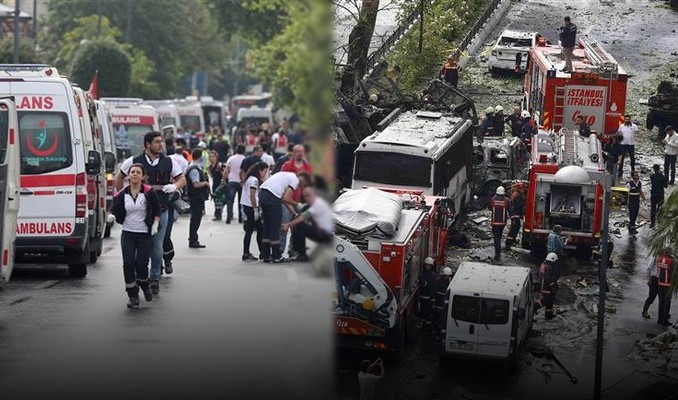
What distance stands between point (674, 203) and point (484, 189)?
32.8 ft

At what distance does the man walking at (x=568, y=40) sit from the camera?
65.2 ft

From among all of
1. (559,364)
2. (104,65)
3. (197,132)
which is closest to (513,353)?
(559,364)

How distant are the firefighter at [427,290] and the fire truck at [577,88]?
376 centimetres

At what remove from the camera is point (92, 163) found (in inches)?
693

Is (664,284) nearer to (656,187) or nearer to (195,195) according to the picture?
(656,187)

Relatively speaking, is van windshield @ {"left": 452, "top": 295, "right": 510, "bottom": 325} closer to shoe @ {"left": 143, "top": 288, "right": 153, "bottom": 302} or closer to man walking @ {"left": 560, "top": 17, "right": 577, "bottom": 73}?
man walking @ {"left": 560, "top": 17, "right": 577, "bottom": 73}

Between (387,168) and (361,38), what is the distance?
482 inches

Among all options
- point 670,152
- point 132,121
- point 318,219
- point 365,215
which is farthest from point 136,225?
point 132,121

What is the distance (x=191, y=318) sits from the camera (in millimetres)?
11242

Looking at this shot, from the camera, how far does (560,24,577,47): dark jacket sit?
20.0 metres

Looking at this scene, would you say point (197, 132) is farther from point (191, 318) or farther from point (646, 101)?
point (191, 318)

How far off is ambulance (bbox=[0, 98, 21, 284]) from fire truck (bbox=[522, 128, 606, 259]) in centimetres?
1177

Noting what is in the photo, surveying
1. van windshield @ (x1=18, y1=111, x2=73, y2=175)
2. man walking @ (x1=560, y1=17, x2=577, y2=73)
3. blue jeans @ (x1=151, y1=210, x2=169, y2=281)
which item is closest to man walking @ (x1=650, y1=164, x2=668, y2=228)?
man walking @ (x1=560, y1=17, x2=577, y2=73)

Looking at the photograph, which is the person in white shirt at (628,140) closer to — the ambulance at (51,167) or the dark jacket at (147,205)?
the ambulance at (51,167)
